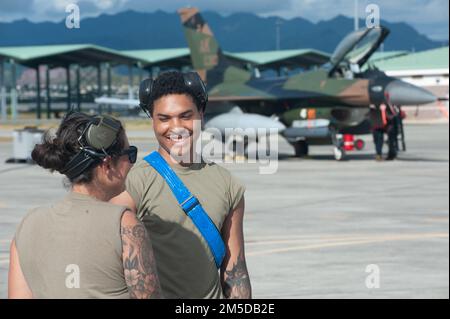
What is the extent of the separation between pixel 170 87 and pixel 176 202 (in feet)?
1.62

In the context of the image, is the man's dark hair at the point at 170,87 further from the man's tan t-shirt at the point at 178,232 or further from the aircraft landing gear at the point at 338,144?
the aircraft landing gear at the point at 338,144

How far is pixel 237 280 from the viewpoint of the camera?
14.1 feet

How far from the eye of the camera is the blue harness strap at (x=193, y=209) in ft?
13.3

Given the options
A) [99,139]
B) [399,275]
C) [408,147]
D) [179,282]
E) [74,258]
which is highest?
[99,139]

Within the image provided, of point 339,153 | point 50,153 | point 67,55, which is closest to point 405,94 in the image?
point 339,153

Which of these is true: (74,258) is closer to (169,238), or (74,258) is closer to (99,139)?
(99,139)

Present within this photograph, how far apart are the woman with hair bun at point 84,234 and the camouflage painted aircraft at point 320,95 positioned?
2670 centimetres

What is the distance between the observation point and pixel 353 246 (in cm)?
1518

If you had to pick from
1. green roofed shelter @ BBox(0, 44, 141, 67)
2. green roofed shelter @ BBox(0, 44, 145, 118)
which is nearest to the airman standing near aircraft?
green roofed shelter @ BBox(0, 44, 145, 118)

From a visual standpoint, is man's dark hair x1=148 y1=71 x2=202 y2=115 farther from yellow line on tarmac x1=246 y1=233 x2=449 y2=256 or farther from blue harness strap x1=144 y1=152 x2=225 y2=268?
yellow line on tarmac x1=246 y1=233 x2=449 y2=256

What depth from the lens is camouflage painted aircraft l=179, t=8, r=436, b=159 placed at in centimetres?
3328

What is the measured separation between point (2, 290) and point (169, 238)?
22.0 ft

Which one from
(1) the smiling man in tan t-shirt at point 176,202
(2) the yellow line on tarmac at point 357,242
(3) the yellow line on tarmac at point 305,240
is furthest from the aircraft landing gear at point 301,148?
(1) the smiling man in tan t-shirt at point 176,202
